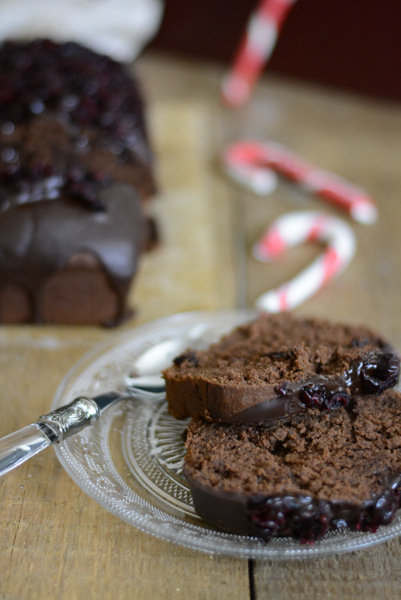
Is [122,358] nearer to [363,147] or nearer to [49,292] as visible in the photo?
[49,292]

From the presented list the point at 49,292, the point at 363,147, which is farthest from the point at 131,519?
the point at 363,147

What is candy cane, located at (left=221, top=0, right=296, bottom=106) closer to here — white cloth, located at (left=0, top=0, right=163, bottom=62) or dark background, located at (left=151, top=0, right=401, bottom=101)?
dark background, located at (left=151, top=0, right=401, bottom=101)

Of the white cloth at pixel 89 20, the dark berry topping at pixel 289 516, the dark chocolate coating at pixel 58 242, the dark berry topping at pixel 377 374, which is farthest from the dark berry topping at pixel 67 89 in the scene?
the dark berry topping at pixel 289 516

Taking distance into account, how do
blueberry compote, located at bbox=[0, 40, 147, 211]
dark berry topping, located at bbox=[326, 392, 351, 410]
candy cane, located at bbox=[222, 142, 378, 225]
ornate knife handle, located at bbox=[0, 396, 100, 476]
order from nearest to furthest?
ornate knife handle, located at bbox=[0, 396, 100, 476] → dark berry topping, located at bbox=[326, 392, 351, 410] → blueberry compote, located at bbox=[0, 40, 147, 211] → candy cane, located at bbox=[222, 142, 378, 225]

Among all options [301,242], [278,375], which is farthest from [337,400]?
[301,242]

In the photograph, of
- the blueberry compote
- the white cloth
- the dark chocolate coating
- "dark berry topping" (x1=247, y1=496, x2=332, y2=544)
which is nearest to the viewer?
"dark berry topping" (x1=247, y1=496, x2=332, y2=544)

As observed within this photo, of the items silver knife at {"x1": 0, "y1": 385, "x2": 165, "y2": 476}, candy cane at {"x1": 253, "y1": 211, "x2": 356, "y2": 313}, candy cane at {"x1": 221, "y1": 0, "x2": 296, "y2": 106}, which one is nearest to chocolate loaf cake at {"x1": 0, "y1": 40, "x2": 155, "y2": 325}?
candy cane at {"x1": 253, "y1": 211, "x2": 356, "y2": 313}
